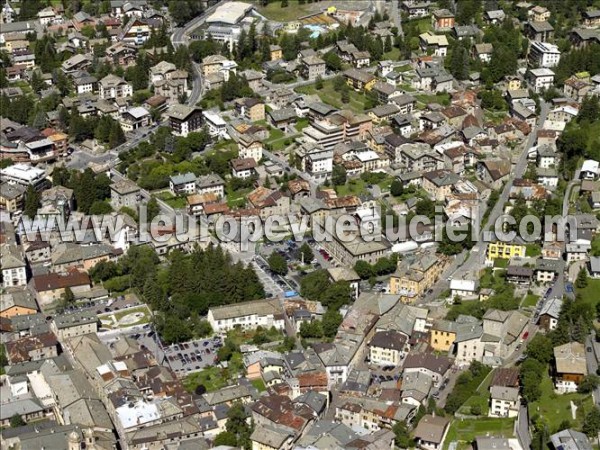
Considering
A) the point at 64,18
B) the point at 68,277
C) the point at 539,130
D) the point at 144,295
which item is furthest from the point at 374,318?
the point at 64,18

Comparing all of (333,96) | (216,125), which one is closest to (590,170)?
(333,96)

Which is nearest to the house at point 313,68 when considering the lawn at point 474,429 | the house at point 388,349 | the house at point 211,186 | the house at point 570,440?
the house at point 211,186

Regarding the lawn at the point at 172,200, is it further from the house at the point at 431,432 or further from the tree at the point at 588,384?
the tree at the point at 588,384

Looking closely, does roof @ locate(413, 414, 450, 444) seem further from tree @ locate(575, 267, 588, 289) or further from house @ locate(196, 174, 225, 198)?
house @ locate(196, 174, 225, 198)

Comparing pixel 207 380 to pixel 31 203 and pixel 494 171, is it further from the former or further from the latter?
pixel 494 171

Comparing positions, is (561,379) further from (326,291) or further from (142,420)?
(142,420)
